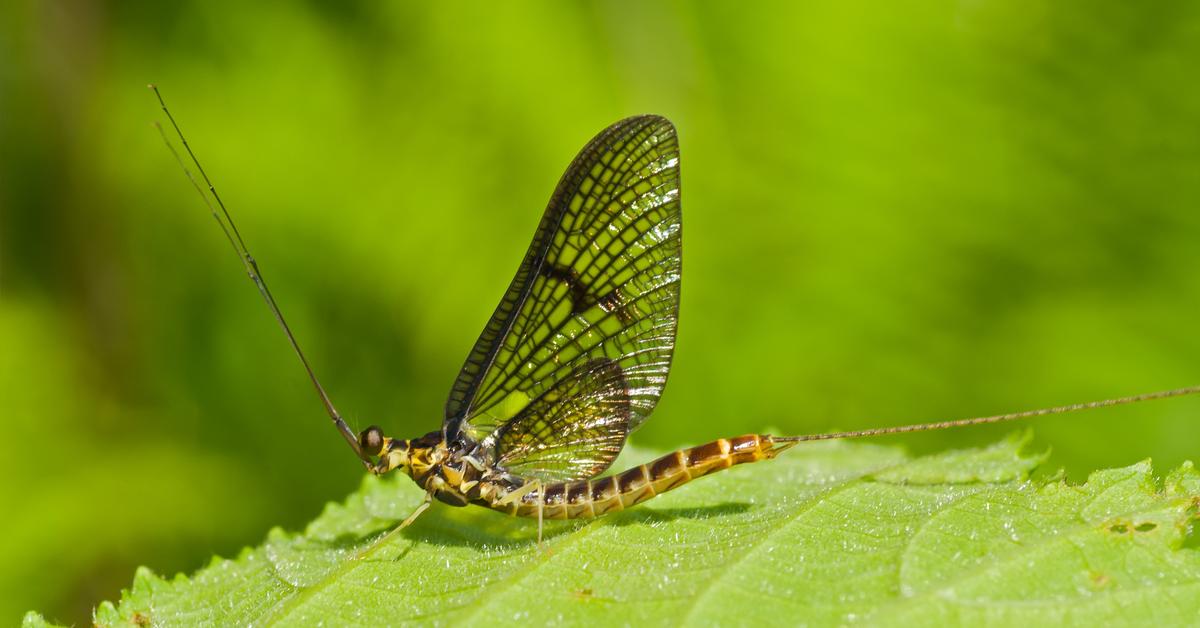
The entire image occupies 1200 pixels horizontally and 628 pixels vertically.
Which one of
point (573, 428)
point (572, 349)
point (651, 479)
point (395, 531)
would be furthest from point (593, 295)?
point (395, 531)

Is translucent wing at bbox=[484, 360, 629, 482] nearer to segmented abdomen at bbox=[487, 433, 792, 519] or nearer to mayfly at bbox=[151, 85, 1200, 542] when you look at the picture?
mayfly at bbox=[151, 85, 1200, 542]

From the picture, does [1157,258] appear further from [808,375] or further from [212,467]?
[212,467]

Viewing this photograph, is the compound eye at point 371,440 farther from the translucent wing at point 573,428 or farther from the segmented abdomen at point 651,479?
the segmented abdomen at point 651,479

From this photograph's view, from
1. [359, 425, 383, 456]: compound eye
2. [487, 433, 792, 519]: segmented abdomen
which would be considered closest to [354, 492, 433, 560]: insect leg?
[359, 425, 383, 456]: compound eye

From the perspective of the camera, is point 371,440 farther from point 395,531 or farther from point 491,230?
point 491,230

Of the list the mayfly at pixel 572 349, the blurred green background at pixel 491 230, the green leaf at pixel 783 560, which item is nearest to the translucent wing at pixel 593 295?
the mayfly at pixel 572 349

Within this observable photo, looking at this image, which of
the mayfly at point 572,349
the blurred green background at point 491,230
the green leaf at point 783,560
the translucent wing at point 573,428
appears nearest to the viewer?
the green leaf at point 783,560

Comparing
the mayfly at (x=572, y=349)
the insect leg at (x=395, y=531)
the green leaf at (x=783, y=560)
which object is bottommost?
the green leaf at (x=783, y=560)
